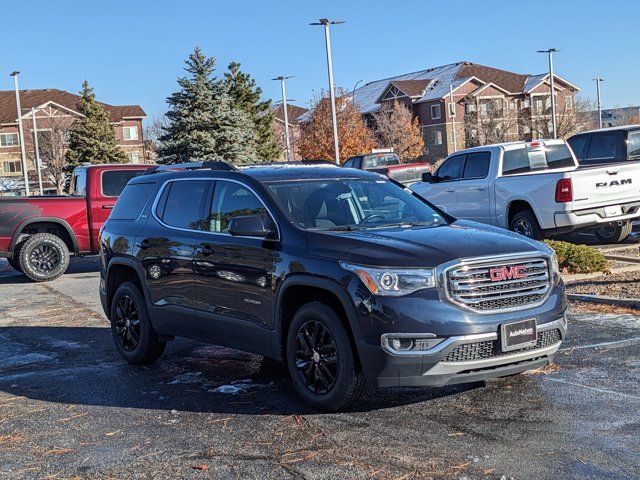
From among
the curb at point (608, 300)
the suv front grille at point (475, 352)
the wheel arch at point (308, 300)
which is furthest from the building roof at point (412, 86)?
the suv front grille at point (475, 352)

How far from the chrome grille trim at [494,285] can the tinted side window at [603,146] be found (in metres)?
11.8

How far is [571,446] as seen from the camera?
4949 millimetres

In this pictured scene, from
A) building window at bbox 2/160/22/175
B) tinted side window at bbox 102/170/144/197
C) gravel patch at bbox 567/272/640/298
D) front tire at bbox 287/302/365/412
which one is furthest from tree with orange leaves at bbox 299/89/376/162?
front tire at bbox 287/302/365/412

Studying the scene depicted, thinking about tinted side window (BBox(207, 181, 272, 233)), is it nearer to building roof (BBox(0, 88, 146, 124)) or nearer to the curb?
the curb

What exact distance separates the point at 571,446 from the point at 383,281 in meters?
1.52

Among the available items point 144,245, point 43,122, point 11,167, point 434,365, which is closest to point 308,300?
point 434,365

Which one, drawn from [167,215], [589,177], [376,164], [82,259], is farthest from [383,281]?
[376,164]

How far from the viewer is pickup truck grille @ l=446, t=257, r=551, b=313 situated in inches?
216

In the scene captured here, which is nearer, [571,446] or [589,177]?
[571,446]

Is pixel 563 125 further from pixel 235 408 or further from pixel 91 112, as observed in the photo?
pixel 235 408

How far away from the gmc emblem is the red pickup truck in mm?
10964

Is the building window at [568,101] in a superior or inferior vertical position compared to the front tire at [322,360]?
superior

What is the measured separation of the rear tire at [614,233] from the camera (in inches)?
593

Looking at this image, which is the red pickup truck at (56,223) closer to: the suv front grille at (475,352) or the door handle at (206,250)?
the door handle at (206,250)
